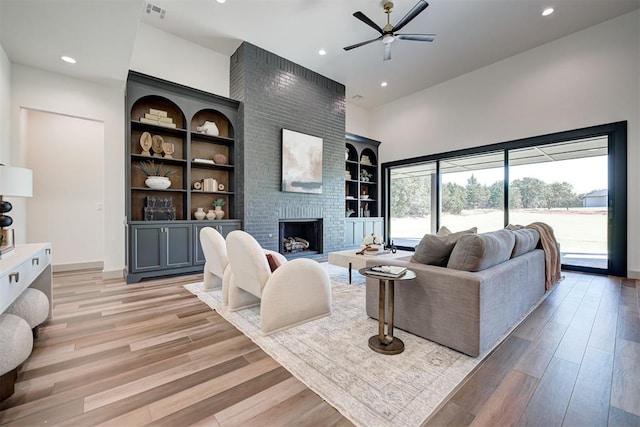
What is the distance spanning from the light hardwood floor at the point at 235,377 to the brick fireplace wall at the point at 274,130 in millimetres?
2436

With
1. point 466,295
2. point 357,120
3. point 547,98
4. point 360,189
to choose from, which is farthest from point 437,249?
point 357,120

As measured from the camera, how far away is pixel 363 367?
1.68m

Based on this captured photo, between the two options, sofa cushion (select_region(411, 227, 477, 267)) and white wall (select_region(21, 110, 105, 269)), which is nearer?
sofa cushion (select_region(411, 227, 477, 267))

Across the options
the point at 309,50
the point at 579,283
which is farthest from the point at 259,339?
the point at 309,50

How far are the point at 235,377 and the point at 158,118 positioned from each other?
3.96m

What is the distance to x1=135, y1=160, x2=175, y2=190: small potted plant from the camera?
155 inches

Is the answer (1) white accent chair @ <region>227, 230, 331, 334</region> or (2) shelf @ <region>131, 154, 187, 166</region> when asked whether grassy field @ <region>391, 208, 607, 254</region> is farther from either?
(2) shelf @ <region>131, 154, 187, 166</region>

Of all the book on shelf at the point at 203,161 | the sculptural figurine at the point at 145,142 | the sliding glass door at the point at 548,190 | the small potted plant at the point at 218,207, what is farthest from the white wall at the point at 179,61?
the sliding glass door at the point at 548,190

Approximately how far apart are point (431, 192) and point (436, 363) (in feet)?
17.2

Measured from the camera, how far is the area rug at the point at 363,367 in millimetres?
1338

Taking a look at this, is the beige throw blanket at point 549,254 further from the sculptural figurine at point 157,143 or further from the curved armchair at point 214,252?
the sculptural figurine at point 157,143

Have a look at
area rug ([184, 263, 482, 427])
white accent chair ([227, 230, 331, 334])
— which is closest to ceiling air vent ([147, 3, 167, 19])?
white accent chair ([227, 230, 331, 334])

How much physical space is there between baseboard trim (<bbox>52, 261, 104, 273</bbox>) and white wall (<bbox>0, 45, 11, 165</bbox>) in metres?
1.82

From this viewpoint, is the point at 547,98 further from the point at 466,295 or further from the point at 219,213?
the point at 219,213
